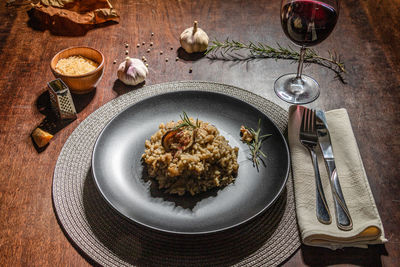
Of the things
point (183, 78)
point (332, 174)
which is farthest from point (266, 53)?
point (332, 174)

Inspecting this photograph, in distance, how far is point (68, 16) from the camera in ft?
7.11

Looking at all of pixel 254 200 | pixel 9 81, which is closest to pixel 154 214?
pixel 254 200

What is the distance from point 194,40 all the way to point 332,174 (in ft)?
3.33

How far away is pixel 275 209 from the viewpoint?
1306 mm

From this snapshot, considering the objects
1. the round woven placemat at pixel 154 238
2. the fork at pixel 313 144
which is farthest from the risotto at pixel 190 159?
the fork at pixel 313 144

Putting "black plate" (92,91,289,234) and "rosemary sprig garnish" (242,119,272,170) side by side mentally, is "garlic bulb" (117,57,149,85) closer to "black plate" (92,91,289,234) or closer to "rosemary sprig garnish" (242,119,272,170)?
"black plate" (92,91,289,234)

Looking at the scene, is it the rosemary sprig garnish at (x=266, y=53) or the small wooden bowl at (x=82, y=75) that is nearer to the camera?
the small wooden bowl at (x=82, y=75)

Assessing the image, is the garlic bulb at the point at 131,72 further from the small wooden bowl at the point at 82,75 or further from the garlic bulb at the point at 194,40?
the garlic bulb at the point at 194,40

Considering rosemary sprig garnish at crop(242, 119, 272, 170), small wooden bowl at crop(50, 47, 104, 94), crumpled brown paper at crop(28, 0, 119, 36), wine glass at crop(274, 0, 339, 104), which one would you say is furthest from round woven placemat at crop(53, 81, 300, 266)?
crumpled brown paper at crop(28, 0, 119, 36)

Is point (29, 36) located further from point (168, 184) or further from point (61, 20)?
point (168, 184)

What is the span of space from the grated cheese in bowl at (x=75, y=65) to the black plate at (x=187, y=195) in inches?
15.2

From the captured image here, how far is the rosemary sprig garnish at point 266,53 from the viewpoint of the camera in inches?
77.4

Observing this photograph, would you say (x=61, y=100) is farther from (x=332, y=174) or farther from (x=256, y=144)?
(x=332, y=174)

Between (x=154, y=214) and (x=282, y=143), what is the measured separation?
527 mm
